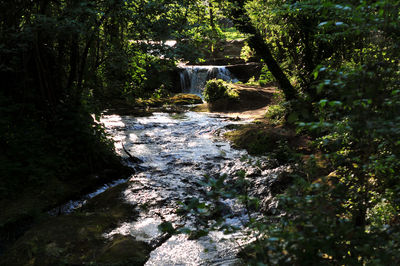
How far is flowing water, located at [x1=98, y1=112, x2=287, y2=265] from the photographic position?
4090 mm

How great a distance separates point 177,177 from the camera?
6.78 m

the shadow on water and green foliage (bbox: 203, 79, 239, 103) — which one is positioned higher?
green foliage (bbox: 203, 79, 239, 103)

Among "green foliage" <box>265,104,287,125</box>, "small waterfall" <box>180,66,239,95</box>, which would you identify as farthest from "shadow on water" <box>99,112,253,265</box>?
"small waterfall" <box>180,66,239,95</box>

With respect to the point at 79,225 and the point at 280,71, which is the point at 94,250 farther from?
the point at 280,71

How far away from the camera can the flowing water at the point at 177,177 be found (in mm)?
4090

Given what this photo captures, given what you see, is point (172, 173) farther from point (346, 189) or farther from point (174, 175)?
point (346, 189)

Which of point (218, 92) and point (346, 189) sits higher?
point (218, 92)

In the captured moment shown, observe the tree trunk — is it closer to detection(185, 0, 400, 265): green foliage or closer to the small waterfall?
detection(185, 0, 400, 265): green foliage

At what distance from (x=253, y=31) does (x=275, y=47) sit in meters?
1.33

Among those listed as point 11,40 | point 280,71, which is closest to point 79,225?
point 11,40

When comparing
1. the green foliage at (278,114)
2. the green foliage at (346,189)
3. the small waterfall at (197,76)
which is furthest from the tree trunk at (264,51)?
the small waterfall at (197,76)

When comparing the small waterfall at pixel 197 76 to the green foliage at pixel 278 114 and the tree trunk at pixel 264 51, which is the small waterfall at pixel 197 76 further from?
the tree trunk at pixel 264 51

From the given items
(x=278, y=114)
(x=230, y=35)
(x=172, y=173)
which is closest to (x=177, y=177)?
(x=172, y=173)

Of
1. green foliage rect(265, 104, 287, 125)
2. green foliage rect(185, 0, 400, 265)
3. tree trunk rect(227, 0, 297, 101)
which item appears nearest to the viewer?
green foliage rect(185, 0, 400, 265)
